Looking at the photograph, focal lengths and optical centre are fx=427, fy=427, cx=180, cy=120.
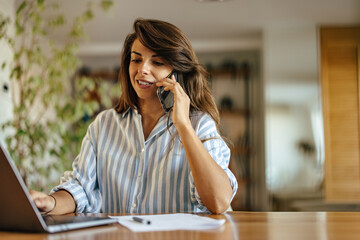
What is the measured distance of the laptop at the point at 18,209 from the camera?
852mm

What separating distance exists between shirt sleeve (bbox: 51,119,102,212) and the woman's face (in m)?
0.26

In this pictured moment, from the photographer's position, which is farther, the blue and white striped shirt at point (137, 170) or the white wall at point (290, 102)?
the white wall at point (290, 102)

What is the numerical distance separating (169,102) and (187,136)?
0.26 metres

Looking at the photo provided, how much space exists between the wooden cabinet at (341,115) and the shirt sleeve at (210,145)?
162 inches

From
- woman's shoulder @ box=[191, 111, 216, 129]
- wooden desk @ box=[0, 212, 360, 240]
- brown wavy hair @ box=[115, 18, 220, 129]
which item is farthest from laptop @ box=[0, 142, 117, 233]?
brown wavy hair @ box=[115, 18, 220, 129]

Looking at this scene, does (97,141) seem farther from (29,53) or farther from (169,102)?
(29,53)

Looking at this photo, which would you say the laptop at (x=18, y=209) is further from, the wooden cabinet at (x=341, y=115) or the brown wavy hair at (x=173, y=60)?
the wooden cabinet at (x=341, y=115)

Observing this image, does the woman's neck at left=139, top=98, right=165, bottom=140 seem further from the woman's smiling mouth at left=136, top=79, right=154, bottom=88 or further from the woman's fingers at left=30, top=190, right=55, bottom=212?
the woman's fingers at left=30, top=190, right=55, bottom=212

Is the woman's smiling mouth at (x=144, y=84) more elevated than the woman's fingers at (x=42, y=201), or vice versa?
the woman's smiling mouth at (x=144, y=84)

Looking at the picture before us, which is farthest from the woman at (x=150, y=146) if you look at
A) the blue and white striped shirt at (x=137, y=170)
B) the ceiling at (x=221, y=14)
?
the ceiling at (x=221, y=14)

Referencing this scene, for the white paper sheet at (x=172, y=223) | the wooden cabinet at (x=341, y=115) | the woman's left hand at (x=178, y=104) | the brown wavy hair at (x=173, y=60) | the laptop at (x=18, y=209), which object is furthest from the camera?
the wooden cabinet at (x=341, y=115)

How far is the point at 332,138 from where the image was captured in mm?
5301

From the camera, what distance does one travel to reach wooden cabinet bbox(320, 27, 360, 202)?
5.22m

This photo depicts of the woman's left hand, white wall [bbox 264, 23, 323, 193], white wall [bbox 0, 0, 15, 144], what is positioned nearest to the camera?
the woman's left hand
